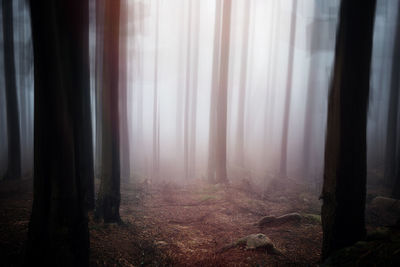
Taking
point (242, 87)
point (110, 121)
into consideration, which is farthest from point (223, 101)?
point (110, 121)

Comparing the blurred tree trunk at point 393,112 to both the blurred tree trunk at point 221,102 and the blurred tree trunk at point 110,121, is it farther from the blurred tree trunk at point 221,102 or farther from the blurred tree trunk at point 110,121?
the blurred tree trunk at point 110,121

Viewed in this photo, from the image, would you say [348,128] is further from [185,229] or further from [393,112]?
[393,112]

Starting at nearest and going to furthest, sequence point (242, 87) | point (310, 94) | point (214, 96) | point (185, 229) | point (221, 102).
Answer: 1. point (185, 229)
2. point (221, 102)
3. point (214, 96)
4. point (242, 87)
5. point (310, 94)

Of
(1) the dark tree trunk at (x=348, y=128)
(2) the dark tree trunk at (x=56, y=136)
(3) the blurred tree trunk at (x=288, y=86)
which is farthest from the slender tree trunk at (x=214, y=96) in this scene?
(2) the dark tree trunk at (x=56, y=136)

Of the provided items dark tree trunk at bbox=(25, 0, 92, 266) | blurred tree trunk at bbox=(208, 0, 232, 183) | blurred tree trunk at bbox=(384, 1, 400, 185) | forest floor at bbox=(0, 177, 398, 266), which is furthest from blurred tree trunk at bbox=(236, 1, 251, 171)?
dark tree trunk at bbox=(25, 0, 92, 266)

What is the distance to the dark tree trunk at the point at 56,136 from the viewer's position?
321 centimetres

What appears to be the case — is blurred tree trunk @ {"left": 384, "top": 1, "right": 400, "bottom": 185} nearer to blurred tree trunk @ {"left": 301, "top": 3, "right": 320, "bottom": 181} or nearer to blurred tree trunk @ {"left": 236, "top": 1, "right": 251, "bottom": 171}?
blurred tree trunk @ {"left": 301, "top": 3, "right": 320, "bottom": 181}

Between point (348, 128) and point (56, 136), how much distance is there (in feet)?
16.4

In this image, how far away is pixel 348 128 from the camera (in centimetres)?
345

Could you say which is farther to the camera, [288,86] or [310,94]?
[310,94]

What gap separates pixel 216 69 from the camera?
13930mm

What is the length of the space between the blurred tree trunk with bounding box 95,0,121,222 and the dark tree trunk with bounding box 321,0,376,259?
5640 mm

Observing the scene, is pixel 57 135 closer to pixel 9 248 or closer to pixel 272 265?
pixel 9 248

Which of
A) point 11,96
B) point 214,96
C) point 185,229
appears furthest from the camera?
point 214,96
